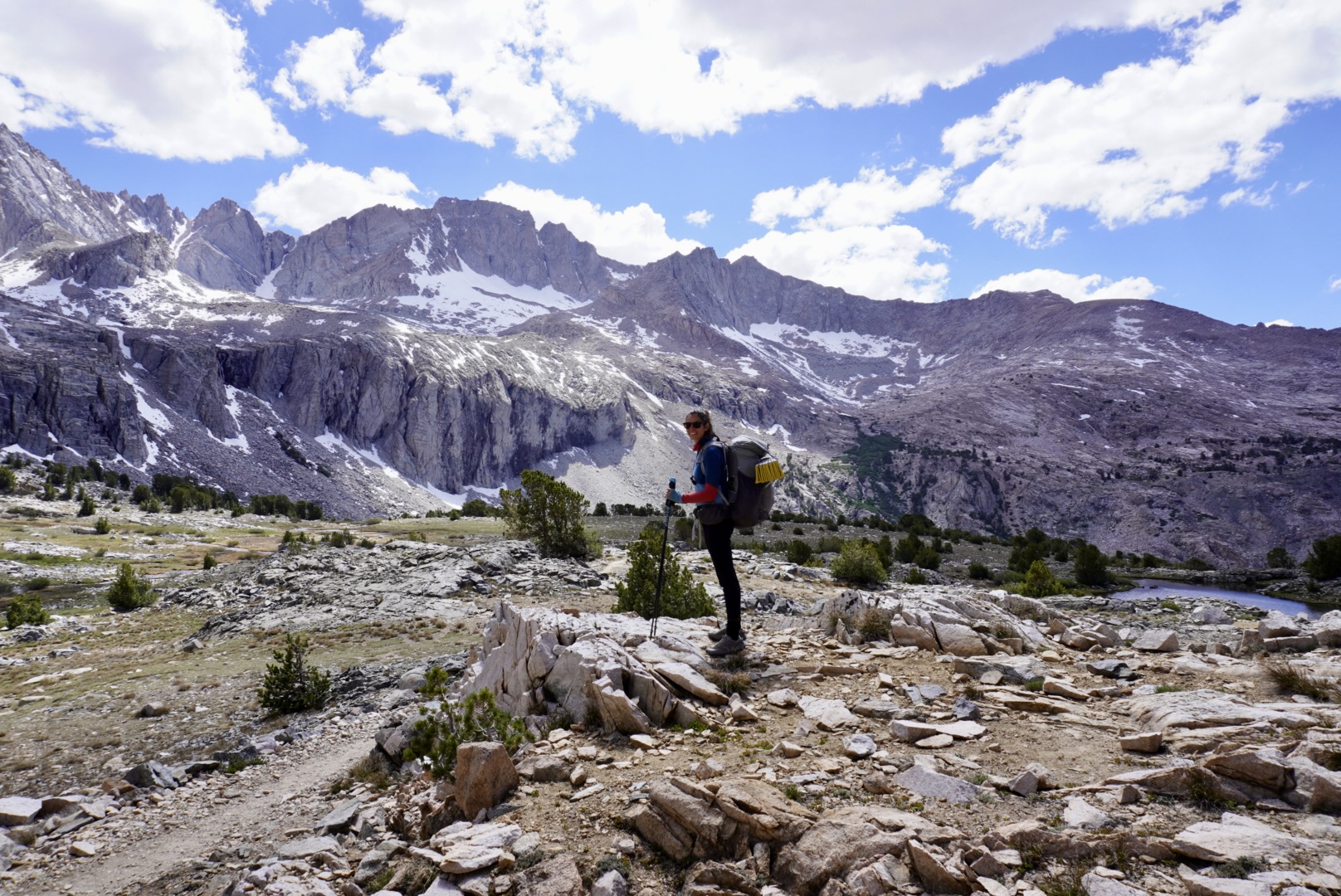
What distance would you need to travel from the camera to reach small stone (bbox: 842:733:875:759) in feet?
21.5

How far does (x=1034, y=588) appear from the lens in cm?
2788

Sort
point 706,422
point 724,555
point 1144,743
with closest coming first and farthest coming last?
point 1144,743 → point 724,555 → point 706,422

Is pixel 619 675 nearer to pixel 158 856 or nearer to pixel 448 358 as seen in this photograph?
pixel 158 856

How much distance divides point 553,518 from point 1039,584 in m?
22.8

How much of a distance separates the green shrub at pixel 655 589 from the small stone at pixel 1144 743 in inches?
329

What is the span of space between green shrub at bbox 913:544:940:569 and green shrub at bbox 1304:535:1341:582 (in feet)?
60.8

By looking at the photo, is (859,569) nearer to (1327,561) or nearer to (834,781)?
(834,781)

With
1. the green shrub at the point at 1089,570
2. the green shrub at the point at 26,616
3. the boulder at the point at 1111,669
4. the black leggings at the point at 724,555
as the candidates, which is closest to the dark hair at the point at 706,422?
the black leggings at the point at 724,555

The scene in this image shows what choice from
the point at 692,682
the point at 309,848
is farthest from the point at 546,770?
the point at 309,848

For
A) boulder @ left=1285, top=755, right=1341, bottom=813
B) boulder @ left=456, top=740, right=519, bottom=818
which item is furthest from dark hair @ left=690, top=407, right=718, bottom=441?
boulder @ left=1285, top=755, right=1341, bottom=813

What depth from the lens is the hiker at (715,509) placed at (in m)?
9.33

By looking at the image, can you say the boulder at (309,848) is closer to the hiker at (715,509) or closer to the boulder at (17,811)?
the boulder at (17,811)

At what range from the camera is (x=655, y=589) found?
14.8 metres

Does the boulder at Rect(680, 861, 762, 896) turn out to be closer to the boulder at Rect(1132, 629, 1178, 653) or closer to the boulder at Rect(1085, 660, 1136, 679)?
the boulder at Rect(1085, 660, 1136, 679)
